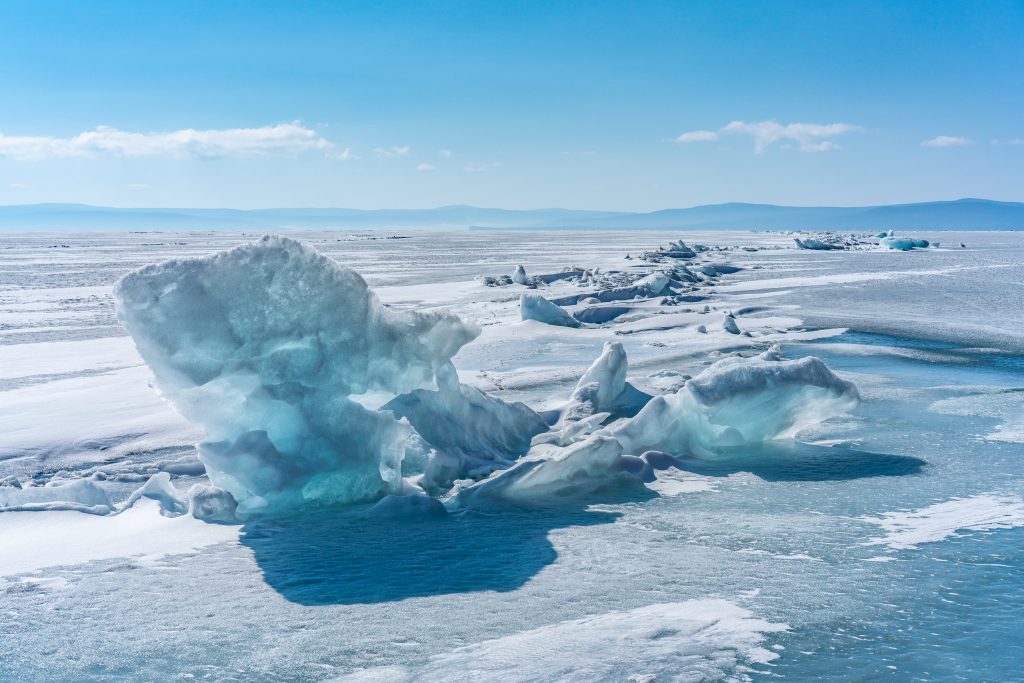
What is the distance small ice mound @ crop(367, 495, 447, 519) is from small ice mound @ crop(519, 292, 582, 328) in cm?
719

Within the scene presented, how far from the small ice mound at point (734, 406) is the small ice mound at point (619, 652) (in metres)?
2.28

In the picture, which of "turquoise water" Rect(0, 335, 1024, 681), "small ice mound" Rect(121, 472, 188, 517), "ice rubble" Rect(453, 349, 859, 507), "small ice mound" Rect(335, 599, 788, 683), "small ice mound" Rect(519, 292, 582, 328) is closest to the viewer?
"small ice mound" Rect(335, 599, 788, 683)

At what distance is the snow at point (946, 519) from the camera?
399 centimetres

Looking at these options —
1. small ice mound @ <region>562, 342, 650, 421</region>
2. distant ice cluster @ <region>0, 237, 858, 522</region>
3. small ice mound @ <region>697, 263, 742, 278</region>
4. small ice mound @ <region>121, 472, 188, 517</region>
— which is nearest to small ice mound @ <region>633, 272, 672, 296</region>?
small ice mound @ <region>697, 263, 742, 278</region>

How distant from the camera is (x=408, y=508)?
4.39 metres

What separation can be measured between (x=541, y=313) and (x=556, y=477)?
6891mm

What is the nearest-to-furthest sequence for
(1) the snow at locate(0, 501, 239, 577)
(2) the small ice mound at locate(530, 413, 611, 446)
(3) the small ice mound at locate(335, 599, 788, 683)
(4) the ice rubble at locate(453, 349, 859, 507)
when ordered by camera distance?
(3) the small ice mound at locate(335, 599, 788, 683)
(1) the snow at locate(0, 501, 239, 577)
(4) the ice rubble at locate(453, 349, 859, 507)
(2) the small ice mound at locate(530, 413, 611, 446)

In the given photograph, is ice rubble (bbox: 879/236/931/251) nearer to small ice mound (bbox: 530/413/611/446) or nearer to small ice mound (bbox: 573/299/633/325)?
small ice mound (bbox: 573/299/633/325)

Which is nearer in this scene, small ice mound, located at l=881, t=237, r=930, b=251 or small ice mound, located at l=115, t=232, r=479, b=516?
small ice mound, located at l=115, t=232, r=479, b=516

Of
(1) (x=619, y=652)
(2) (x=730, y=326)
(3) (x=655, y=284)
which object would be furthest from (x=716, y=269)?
(1) (x=619, y=652)

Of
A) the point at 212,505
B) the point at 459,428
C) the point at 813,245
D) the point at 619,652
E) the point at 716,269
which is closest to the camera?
the point at 619,652

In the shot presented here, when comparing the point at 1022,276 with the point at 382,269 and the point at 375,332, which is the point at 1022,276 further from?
the point at 375,332

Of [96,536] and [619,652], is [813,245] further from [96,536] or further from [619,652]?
[619,652]

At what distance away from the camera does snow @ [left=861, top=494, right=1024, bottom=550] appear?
157 inches
